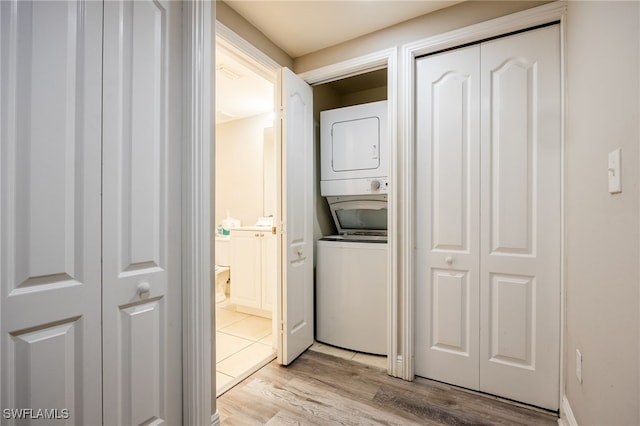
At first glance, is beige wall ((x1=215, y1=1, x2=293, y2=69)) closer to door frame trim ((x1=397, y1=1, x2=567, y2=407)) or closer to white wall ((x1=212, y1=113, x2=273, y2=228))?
door frame trim ((x1=397, y1=1, x2=567, y2=407))

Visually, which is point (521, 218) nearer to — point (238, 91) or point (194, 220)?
point (194, 220)

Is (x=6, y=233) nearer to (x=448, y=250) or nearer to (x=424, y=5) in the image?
(x=448, y=250)

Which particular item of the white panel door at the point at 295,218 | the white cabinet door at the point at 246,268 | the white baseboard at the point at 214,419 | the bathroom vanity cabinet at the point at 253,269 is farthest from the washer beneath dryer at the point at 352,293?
the white baseboard at the point at 214,419

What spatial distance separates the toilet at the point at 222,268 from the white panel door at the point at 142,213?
7.81 feet

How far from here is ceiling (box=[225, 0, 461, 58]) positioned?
182cm

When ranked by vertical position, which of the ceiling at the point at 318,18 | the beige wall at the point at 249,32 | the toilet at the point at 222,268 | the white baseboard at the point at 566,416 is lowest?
the white baseboard at the point at 566,416

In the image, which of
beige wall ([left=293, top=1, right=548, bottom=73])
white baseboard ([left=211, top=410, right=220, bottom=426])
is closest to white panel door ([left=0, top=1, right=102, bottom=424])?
white baseboard ([left=211, top=410, right=220, bottom=426])

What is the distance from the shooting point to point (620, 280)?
36.9 inches

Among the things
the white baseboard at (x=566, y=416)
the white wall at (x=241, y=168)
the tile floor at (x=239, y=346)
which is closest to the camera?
the white baseboard at (x=566, y=416)

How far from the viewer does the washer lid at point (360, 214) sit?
8.54ft

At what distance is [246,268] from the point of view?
324 centimetres

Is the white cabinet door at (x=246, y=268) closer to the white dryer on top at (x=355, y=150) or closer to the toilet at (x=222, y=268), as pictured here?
the toilet at (x=222, y=268)

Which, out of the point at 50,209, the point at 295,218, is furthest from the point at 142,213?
the point at 295,218

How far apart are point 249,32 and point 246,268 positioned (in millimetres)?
2244
